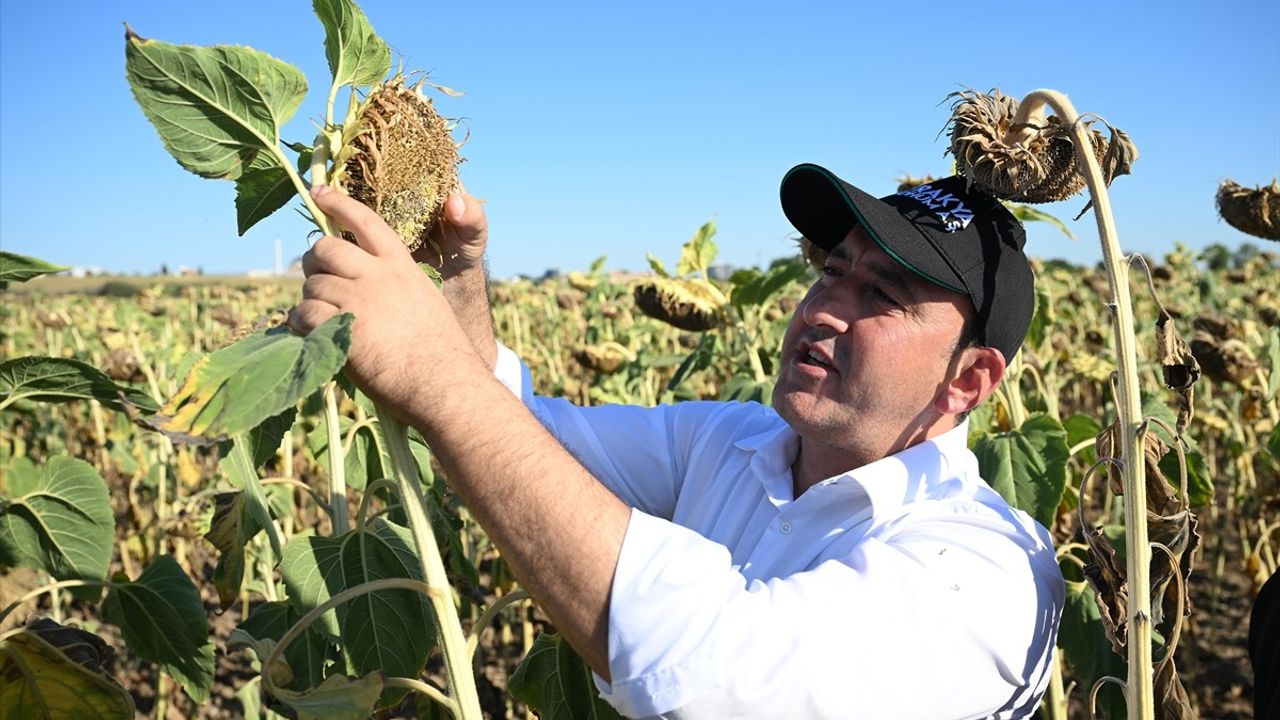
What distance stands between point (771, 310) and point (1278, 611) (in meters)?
5.58

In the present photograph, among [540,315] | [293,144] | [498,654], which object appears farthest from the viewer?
[540,315]

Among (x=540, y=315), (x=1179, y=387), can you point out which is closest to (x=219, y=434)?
(x=1179, y=387)

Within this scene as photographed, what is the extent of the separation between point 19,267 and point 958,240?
1.50 m

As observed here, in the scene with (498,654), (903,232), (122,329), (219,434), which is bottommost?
(498,654)

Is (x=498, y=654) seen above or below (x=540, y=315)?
below

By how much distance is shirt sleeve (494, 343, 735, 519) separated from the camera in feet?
6.91

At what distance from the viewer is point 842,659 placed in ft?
4.07

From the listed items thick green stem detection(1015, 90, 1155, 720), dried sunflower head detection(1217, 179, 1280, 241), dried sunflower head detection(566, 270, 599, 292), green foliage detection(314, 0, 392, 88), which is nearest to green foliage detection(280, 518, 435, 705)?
green foliage detection(314, 0, 392, 88)

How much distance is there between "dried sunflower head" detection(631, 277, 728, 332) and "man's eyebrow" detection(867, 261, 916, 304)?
7.59 feet

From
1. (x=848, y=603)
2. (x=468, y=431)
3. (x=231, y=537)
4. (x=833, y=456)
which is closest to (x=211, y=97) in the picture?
(x=468, y=431)

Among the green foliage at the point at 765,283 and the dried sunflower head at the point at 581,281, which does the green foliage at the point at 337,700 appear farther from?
the dried sunflower head at the point at 581,281

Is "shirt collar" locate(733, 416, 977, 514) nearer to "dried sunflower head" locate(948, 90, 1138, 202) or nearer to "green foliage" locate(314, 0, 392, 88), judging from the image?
"dried sunflower head" locate(948, 90, 1138, 202)

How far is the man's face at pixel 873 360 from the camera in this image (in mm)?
1763

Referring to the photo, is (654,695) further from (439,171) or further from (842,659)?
(439,171)
